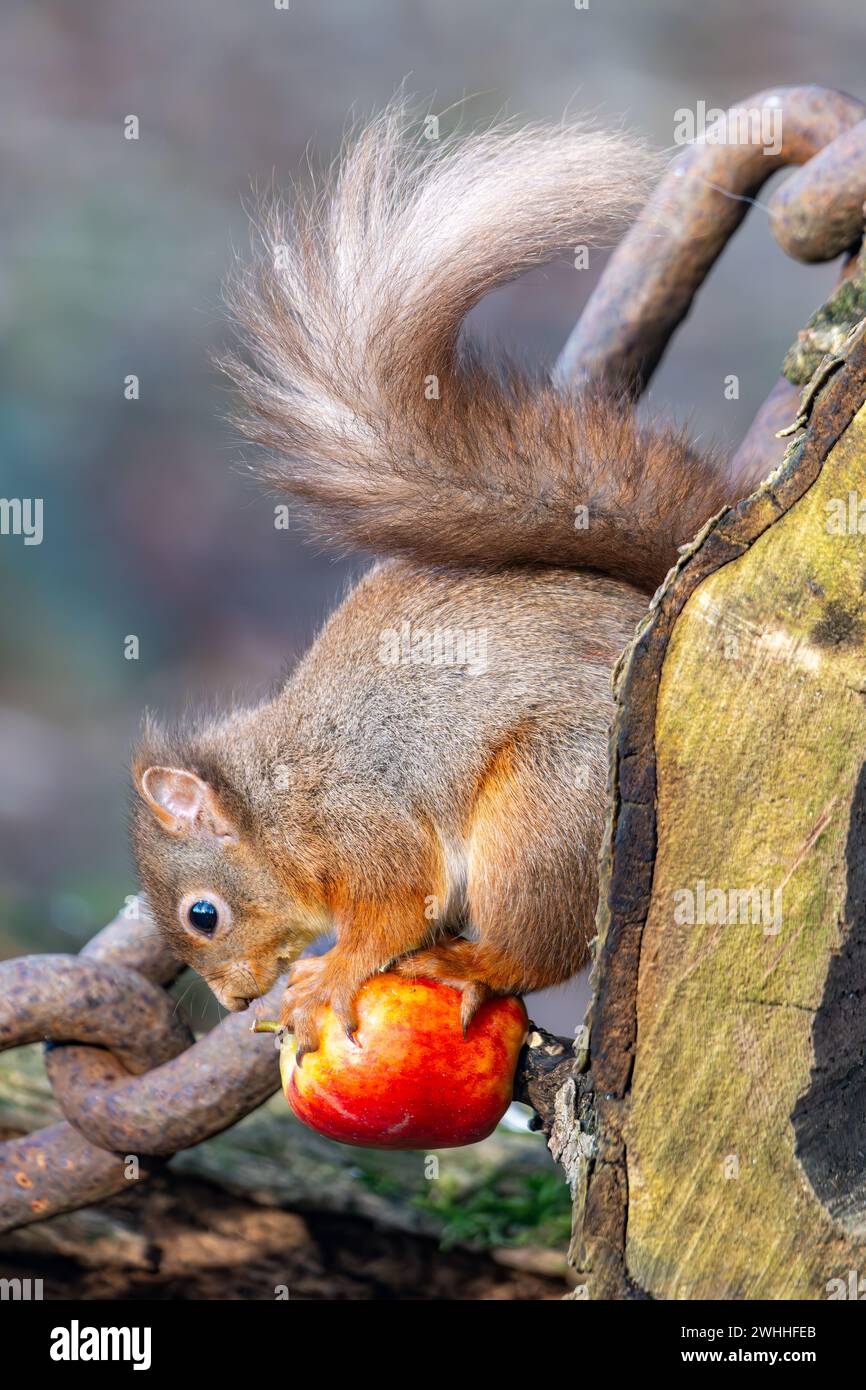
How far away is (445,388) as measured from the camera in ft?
4.49

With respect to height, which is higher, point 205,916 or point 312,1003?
point 205,916

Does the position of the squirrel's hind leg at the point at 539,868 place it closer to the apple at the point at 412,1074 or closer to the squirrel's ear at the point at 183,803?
the apple at the point at 412,1074

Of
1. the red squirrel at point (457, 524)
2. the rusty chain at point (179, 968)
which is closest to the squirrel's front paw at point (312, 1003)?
the red squirrel at point (457, 524)

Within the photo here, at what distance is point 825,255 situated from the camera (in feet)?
5.06

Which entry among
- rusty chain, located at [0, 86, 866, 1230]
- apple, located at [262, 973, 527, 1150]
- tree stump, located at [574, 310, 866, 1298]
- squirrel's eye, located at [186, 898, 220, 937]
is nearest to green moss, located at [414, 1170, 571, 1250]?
rusty chain, located at [0, 86, 866, 1230]

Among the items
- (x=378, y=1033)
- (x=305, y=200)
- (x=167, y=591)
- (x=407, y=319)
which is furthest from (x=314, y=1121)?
(x=167, y=591)

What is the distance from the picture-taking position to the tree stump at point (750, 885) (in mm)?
956

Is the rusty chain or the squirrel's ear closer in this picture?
the rusty chain

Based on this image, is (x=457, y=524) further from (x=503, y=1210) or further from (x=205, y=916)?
(x=503, y=1210)

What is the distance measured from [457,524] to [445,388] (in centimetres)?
14

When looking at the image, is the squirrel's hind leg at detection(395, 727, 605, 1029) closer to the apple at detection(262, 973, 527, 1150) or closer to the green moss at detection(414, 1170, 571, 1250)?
the apple at detection(262, 973, 527, 1150)

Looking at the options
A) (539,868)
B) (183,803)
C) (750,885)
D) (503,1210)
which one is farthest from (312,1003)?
(503,1210)

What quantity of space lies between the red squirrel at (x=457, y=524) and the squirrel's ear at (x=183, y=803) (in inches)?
6.3

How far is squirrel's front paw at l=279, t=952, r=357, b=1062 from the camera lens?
1266 millimetres
